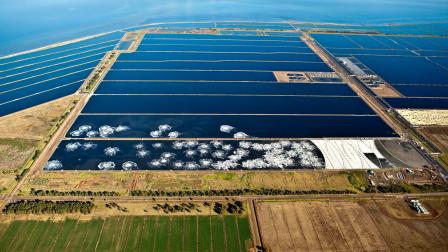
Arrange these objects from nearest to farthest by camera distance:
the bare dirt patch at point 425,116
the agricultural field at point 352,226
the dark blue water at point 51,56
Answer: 1. the agricultural field at point 352,226
2. the bare dirt patch at point 425,116
3. the dark blue water at point 51,56

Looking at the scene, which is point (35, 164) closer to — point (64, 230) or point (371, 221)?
point (64, 230)

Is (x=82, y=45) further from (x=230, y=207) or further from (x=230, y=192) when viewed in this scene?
(x=230, y=207)

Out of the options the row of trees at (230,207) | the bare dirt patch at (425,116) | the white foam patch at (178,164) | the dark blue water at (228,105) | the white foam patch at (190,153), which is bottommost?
the row of trees at (230,207)

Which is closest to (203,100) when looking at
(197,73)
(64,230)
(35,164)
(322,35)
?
(197,73)

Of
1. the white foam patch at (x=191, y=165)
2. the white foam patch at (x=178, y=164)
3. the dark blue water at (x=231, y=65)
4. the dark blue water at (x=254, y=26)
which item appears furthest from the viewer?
the dark blue water at (x=254, y=26)

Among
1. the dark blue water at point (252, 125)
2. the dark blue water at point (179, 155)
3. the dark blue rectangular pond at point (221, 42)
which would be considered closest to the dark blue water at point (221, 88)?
the dark blue water at point (252, 125)

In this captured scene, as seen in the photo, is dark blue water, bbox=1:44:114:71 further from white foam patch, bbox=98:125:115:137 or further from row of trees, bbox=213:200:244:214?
row of trees, bbox=213:200:244:214

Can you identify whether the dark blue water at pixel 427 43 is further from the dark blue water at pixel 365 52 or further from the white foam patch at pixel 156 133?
the white foam patch at pixel 156 133
